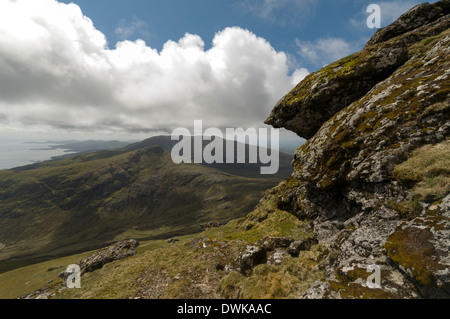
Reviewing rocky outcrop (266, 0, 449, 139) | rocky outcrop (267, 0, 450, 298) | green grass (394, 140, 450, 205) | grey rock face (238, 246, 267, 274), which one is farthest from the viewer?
rocky outcrop (266, 0, 449, 139)

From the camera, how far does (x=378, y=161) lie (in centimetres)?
1728

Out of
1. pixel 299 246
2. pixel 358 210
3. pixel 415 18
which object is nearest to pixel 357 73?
pixel 415 18

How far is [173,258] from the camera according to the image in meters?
23.0

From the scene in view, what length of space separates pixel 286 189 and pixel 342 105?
1610 cm

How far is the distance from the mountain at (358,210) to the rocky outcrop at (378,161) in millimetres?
74

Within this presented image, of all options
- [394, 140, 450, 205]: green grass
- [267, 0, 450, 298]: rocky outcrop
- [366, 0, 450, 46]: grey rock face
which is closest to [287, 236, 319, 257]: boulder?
[267, 0, 450, 298]: rocky outcrop

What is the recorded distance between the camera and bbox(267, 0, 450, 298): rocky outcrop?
9.02m

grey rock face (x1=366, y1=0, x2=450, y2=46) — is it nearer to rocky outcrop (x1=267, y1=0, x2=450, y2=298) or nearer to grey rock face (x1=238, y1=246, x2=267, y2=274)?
rocky outcrop (x1=267, y1=0, x2=450, y2=298)

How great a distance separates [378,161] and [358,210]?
244 inches

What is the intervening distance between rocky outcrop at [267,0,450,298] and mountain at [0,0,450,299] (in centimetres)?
7

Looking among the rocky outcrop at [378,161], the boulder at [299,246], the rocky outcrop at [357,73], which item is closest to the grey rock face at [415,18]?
the rocky outcrop at [357,73]
